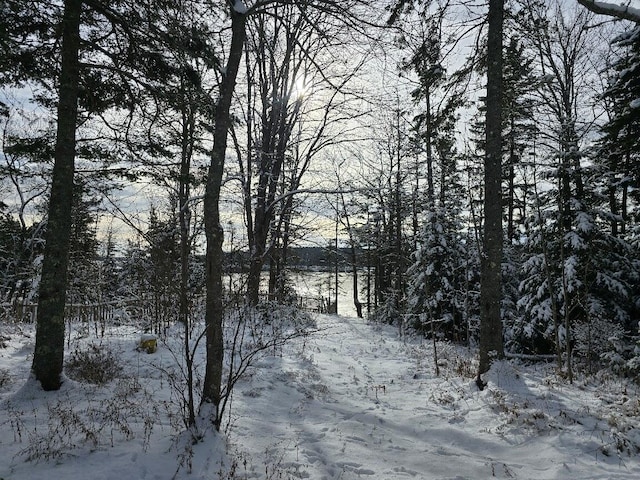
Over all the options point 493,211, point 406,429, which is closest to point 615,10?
point 493,211

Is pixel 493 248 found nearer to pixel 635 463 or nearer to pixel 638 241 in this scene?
pixel 635 463

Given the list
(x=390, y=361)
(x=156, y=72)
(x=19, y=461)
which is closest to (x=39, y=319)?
(x=19, y=461)

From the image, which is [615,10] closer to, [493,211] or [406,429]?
[493,211]

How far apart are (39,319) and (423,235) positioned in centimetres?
1387

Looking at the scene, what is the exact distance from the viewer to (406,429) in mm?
5387

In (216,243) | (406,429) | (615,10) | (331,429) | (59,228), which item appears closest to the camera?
(615,10)

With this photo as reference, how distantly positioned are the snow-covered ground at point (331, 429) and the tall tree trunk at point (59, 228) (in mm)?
473

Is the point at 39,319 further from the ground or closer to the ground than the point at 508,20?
closer to the ground

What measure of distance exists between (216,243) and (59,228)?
3174 millimetres

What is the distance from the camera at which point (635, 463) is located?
405cm

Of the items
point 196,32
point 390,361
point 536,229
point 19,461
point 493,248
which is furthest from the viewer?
point 536,229

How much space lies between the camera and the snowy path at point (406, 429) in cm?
414

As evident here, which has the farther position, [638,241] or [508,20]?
[638,241]

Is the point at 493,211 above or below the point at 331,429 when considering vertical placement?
above
